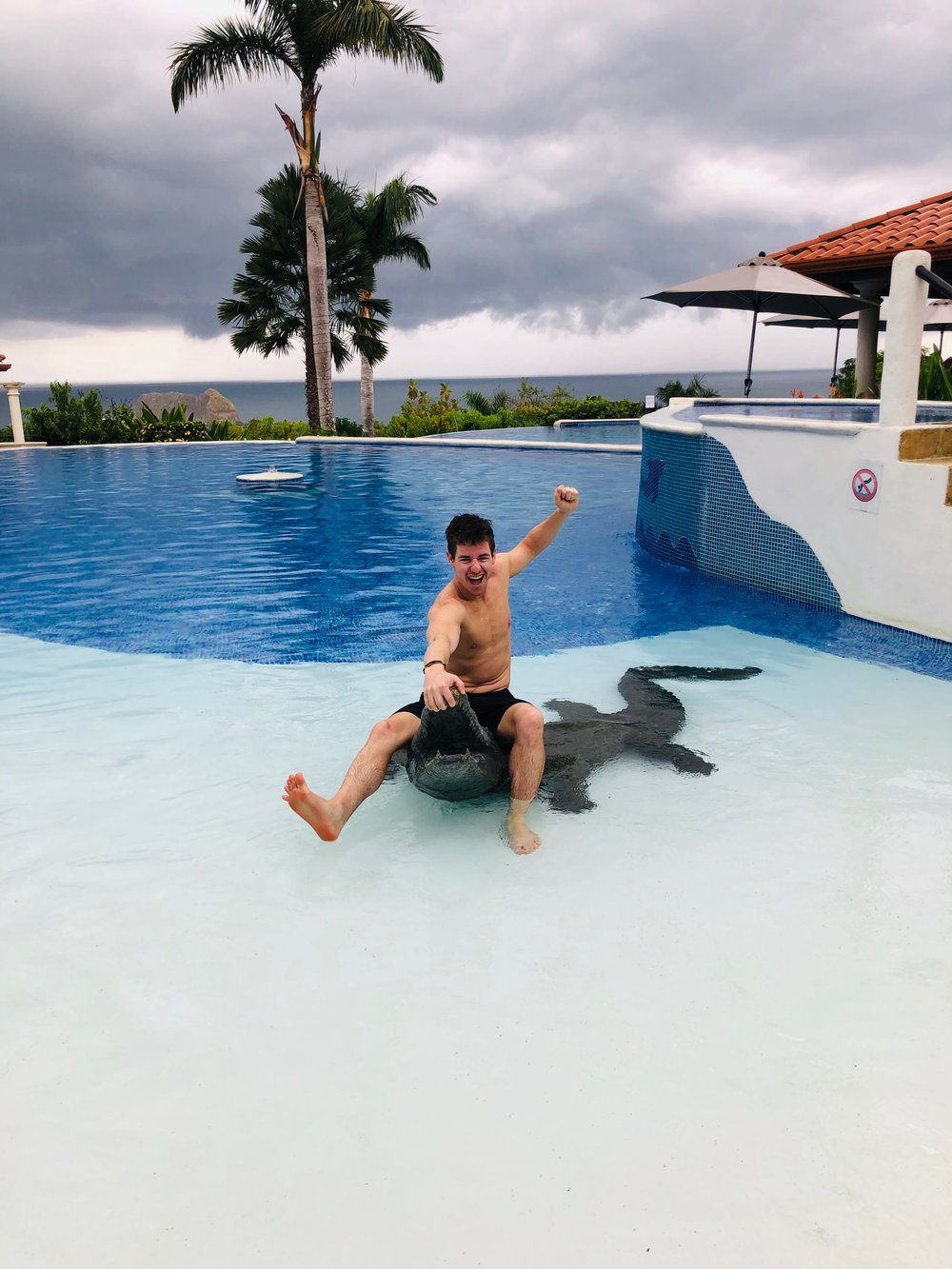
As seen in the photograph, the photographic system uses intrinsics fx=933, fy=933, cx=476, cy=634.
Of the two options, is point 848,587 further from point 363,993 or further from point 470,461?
point 470,461

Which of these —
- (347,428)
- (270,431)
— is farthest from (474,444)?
(270,431)

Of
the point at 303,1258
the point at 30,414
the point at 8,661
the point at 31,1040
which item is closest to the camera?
the point at 303,1258

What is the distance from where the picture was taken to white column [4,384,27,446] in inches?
931

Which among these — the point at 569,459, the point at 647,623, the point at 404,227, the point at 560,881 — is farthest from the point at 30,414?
the point at 560,881

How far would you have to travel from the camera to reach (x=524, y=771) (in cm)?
389

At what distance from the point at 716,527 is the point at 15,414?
70.2ft

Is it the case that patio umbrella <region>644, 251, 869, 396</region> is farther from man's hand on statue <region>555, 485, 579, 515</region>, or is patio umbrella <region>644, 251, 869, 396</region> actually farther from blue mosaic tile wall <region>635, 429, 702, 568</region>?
man's hand on statue <region>555, 485, 579, 515</region>

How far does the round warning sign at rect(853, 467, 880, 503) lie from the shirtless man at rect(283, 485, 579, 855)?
3.49 metres

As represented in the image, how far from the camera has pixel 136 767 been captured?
16.1 ft

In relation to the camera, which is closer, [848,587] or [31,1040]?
[31,1040]

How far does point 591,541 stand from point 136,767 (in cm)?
737

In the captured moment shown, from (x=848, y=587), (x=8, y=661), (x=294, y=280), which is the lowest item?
(x=8, y=661)

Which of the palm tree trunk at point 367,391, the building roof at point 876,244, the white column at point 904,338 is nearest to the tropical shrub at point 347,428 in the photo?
the palm tree trunk at point 367,391

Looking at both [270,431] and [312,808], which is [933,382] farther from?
[270,431]
